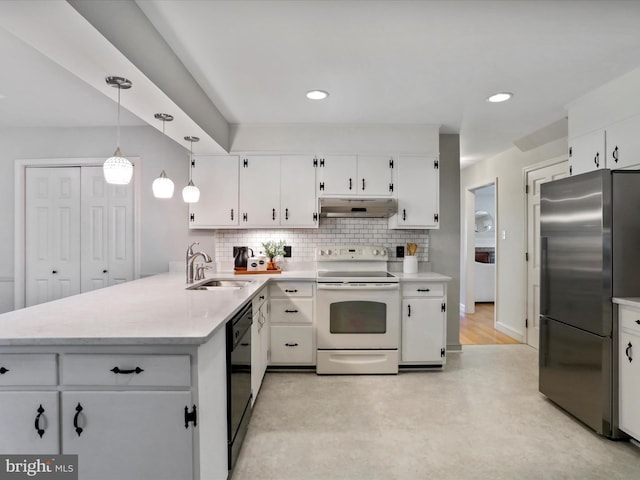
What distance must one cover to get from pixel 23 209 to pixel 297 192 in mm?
2839

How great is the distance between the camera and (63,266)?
3.85 meters

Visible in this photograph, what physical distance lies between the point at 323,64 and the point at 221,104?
116 cm

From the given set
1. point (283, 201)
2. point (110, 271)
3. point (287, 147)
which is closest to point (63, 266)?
point (110, 271)

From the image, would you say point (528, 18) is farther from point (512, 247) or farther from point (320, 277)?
point (512, 247)

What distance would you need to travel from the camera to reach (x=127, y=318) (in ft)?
5.61

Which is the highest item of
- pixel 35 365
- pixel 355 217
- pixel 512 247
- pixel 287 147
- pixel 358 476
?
pixel 287 147

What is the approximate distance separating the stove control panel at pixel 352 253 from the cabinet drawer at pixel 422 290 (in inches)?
22.0

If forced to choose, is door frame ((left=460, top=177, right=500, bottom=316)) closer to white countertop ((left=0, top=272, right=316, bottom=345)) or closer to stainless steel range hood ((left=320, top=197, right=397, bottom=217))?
stainless steel range hood ((left=320, top=197, right=397, bottom=217))

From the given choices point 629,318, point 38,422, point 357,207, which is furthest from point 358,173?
point 38,422

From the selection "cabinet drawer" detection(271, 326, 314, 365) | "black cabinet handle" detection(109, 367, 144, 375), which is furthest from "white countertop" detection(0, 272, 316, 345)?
"cabinet drawer" detection(271, 326, 314, 365)

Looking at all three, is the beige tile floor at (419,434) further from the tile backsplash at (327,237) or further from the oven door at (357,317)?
the tile backsplash at (327,237)

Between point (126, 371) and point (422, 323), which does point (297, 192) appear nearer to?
point (422, 323)

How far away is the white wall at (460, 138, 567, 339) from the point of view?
4.46 meters

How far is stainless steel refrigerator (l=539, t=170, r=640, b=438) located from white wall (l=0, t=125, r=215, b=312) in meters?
3.42
